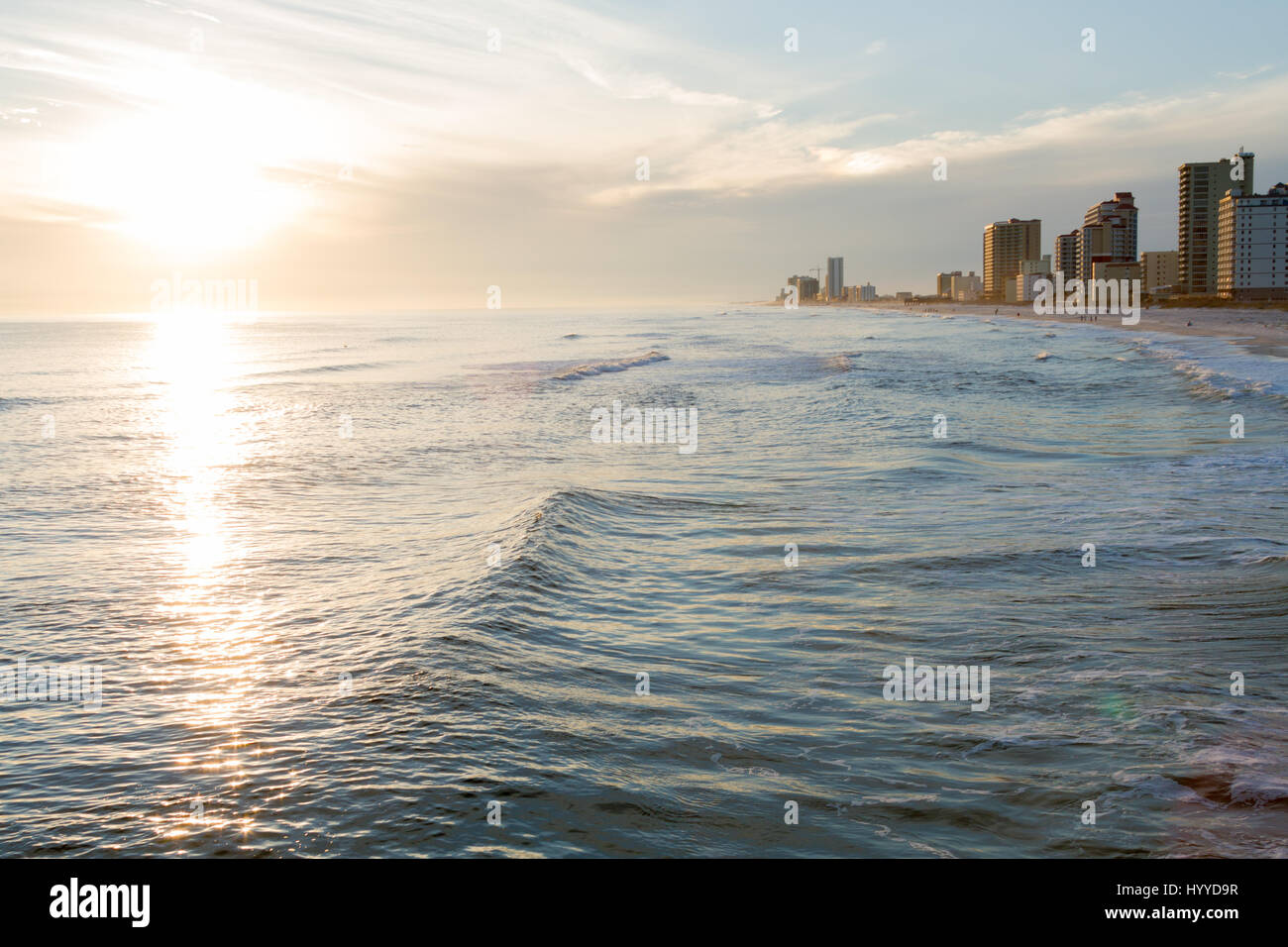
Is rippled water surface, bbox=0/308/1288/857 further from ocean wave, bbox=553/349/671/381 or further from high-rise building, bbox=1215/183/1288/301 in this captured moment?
high-rise building, bbox=1215/183/1288/301

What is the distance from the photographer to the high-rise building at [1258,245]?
173875mm

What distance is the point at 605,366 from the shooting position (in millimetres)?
52938

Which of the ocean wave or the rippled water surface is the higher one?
the ocean wave

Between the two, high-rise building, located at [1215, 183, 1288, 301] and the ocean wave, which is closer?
the ocean wave

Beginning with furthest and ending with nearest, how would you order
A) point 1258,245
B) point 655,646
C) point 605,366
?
Result: point 1258,245 < point 605,366 < point 655,646

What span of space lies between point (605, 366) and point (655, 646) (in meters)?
45.0

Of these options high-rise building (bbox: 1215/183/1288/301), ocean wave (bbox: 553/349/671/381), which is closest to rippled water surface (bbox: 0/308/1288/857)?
ocean wave (bbox: 553/349/671/381)

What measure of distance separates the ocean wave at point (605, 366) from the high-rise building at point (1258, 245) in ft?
517

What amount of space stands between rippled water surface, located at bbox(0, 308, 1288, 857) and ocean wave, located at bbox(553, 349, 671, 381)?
25298 millimetres

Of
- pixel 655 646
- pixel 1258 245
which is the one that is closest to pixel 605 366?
pixel 655 646

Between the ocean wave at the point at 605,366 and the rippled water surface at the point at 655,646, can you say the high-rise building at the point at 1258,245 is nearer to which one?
the ocean wave at the point at 605,366

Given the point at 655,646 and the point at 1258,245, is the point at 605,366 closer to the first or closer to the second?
the point at 655,646

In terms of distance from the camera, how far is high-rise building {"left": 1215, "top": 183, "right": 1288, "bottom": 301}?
570ft
